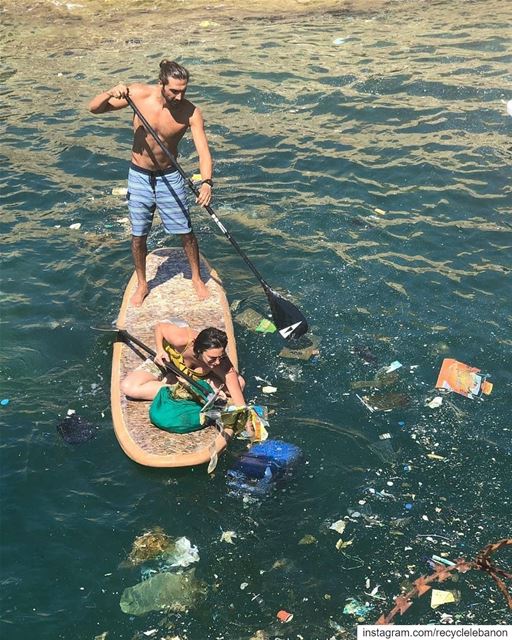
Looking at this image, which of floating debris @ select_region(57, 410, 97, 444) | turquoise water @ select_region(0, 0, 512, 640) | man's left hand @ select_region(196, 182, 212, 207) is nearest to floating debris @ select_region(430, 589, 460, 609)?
turquoise water @ select_region(0, 0, 512, 640)

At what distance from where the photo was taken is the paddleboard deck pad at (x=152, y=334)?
6438 mm

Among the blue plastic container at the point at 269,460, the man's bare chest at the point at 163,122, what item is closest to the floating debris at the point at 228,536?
the blue plastic container at the point at 269,460

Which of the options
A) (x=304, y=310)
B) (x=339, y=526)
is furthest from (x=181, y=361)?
(x=339, y=526)

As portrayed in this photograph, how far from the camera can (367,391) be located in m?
7.40

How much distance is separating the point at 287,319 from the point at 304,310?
3.01 ft

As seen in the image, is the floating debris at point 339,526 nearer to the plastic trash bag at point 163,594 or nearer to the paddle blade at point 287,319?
the plastic trash bag at point 163,594

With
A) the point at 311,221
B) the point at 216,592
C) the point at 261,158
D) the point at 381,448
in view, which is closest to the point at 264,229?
the point at 311,221

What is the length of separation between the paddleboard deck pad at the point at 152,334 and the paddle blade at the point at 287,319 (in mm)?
541

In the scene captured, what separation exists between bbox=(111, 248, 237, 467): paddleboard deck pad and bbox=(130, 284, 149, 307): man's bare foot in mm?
53

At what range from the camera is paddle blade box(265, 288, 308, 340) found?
781cm

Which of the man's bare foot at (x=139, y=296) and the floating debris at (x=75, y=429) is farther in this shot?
the man's bare foot at (x=139, y=296)

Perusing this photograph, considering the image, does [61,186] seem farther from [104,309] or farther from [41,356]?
[41,356]

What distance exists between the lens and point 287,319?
25.8 feet

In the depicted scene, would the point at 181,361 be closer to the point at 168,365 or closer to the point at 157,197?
the point at 168,365
